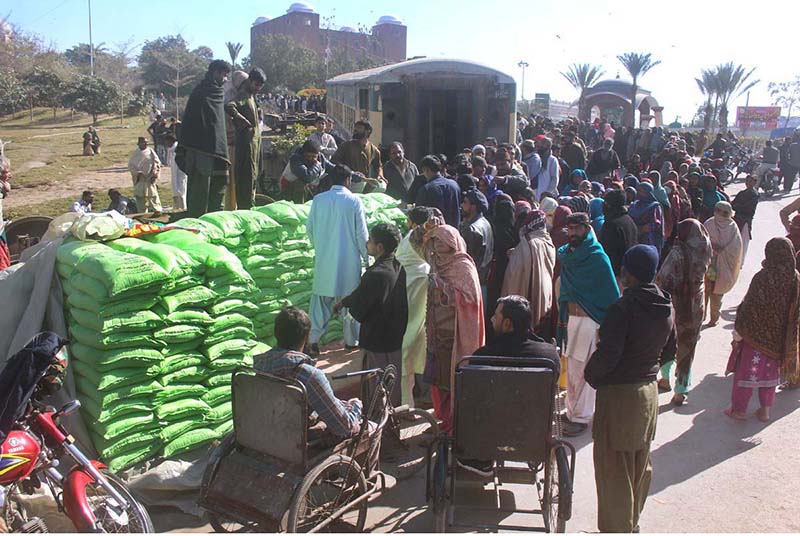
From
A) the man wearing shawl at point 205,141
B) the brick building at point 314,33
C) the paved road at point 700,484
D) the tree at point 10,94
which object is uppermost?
the brick building at point 314,33

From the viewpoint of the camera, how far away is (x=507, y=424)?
3656mm

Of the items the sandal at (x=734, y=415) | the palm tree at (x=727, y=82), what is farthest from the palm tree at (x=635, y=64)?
the sandal at (x=734, y=415)

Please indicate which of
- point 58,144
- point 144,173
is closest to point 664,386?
point 144,173

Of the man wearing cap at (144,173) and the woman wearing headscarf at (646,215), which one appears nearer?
the woman wearing headscarf at (646,215)

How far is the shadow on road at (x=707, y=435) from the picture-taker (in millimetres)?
4953

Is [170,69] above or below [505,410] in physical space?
above

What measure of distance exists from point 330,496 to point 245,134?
4650 millimetres

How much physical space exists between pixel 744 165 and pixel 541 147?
702 inches

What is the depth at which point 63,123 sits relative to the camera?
33062 millimetres

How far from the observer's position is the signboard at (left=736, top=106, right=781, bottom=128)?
44375 millimetres

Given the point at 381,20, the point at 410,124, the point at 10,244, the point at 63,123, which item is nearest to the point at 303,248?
the point at 10,244

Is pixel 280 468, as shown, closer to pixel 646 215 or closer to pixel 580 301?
pixel 580 301

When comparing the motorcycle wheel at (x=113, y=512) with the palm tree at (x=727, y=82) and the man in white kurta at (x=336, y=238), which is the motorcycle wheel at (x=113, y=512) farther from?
the palm tree at (x=727, y=82)

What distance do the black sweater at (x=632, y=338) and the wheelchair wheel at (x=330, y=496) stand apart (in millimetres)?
1372
